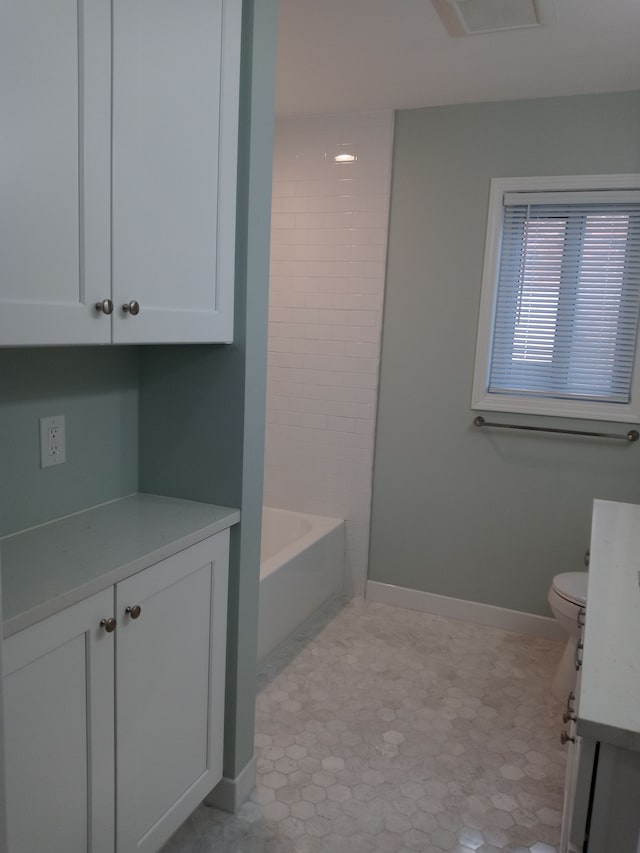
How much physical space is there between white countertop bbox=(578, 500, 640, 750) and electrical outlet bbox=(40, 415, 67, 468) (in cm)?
126

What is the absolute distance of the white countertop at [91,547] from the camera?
126 cm

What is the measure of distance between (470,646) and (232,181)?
2.35m

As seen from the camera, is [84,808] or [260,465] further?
[260,465]

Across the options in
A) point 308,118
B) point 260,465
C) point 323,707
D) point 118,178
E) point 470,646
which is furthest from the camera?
point 308,118

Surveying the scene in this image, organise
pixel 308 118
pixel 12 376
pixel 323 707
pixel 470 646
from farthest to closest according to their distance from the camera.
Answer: pixel 308 118
pixel 470 646
pixel 323 707
pixel 12 376

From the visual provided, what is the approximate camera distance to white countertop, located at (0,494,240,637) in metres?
1.26

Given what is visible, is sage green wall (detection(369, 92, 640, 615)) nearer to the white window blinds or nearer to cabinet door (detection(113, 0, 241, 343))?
the white window blinds

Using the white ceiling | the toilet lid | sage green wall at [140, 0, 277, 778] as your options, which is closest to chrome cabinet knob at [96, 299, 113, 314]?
sage green wall at [140, 0, 277, 778]

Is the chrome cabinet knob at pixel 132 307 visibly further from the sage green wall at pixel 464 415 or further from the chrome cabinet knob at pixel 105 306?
the sage green wall at pixel 464 415

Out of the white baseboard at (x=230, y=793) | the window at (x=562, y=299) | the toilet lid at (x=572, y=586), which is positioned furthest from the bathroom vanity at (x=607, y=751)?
the window at (x=562, y=299)

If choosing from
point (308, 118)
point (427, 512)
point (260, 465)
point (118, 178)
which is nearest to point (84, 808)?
point (260, 465)

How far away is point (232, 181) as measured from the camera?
1.71 meters

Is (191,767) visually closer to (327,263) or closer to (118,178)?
(118,178)

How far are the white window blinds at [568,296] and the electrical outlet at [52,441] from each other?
2.18 metres
